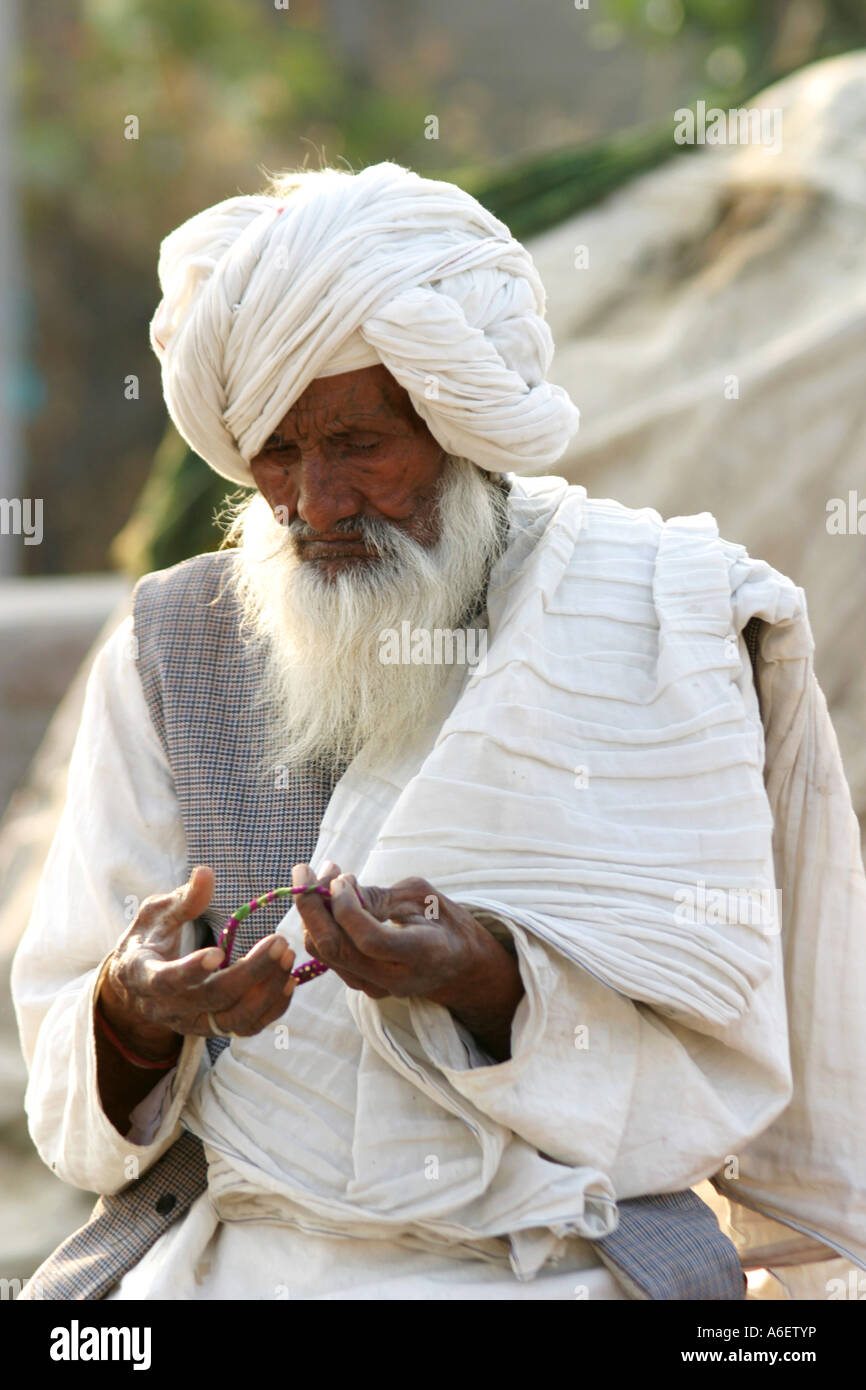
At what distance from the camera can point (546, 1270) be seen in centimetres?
255

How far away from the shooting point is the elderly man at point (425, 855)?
8.25ft

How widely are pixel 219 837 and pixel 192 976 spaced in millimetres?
524

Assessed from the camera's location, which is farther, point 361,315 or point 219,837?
point 219,837

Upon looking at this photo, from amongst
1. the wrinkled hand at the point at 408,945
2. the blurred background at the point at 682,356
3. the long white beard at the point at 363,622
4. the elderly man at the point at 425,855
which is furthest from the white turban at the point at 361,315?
the blurred background at the point at 682,356

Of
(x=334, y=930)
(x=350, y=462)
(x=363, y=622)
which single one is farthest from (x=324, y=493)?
(x=334, y=930)

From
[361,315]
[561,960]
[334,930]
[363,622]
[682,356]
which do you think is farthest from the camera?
[682,356]

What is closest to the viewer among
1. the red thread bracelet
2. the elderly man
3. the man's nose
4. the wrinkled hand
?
the wrinkled hand

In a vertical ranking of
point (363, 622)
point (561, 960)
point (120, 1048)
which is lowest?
point (120, 1048)

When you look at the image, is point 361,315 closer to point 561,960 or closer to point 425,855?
point 425,855

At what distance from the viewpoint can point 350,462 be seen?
2.80m

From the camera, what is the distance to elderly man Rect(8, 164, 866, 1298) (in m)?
2.51

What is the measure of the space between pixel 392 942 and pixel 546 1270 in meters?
0.62

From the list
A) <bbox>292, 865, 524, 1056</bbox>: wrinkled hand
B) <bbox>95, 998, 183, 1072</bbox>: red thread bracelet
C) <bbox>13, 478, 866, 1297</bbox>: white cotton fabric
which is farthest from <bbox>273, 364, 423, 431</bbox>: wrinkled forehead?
<bbox>95, 998, 183, 1072</bbox>: red thread bracelet

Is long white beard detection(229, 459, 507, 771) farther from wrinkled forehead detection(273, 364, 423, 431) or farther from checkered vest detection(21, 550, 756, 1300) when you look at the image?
wrinkled forehead detection(273, 364, 423, 431)
